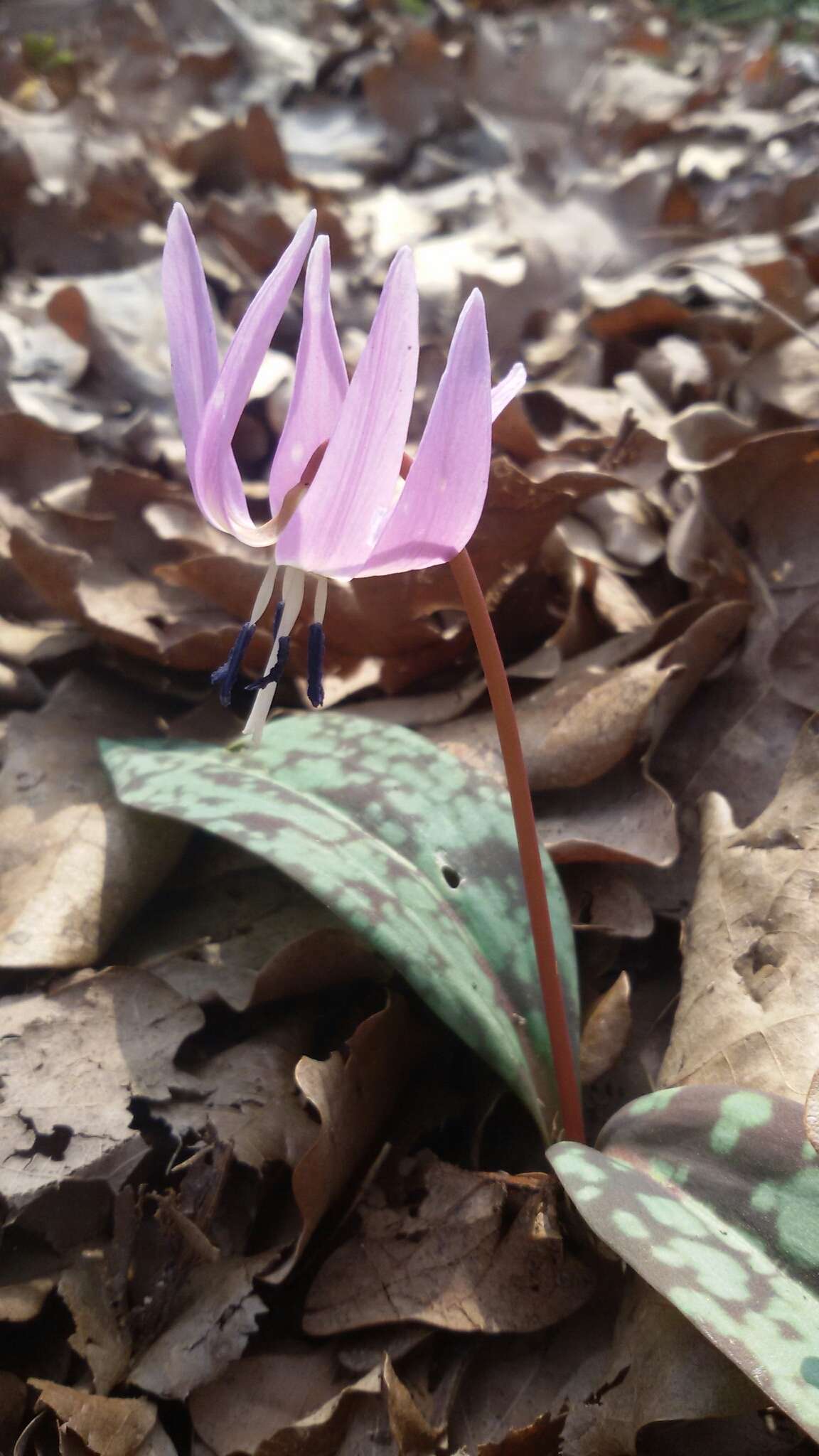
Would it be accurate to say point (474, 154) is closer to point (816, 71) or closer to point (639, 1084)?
point (816, 71)

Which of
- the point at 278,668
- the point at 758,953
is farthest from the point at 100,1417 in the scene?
the point at 758,953

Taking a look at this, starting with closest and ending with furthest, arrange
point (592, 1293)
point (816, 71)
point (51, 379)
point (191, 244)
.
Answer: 1. point (191, 244)
2. point (592, 1293)
3. point (51, 379)
4. point (816, 71)

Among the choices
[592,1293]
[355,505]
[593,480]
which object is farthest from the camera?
[593,480]

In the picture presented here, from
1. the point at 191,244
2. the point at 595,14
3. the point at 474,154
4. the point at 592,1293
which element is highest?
the point at 595,14

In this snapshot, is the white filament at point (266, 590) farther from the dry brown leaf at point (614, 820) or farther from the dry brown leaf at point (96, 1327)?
the dry brown leaf at point (96, 1327)

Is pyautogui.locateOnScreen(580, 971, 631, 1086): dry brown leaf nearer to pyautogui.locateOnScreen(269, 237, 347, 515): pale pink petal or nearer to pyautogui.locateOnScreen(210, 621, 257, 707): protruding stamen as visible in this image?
pyautogui.locateOnScreen(210, 621, 257, 707): protruding stamen

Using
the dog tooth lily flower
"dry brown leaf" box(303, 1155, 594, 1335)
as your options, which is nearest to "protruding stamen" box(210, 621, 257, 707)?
the dog tooth lily flower

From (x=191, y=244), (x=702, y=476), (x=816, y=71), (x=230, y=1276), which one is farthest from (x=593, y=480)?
(x=816, y=71)
